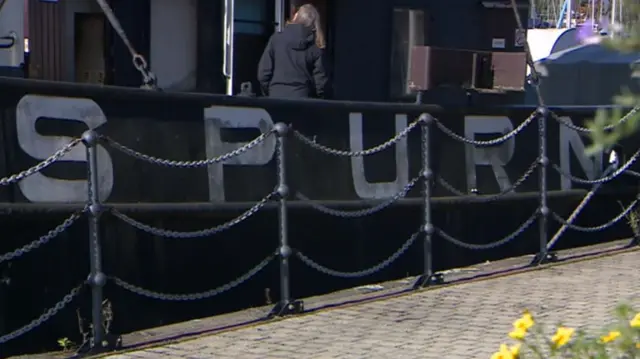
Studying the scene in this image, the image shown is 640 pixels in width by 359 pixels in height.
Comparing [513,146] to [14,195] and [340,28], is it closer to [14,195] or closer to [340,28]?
[340,28]

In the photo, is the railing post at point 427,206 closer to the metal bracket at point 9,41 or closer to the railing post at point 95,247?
the railing post at point 95,247

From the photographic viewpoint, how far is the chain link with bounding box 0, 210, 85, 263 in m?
5.65

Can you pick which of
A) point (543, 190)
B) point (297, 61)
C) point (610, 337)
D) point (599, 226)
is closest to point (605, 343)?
point (610, 337)

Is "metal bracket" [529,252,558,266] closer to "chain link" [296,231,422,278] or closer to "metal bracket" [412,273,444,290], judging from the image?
"metal bracket" [412,273,444,290]

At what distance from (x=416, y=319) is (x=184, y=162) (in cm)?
183

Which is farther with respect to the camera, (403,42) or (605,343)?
(403,42)

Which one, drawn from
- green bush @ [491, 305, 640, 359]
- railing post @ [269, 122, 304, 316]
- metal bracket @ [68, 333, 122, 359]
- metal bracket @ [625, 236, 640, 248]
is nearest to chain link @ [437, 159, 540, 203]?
metal bracket @ [625, 236, 640, 248]

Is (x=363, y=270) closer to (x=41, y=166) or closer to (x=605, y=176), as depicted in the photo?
(x=41, y=166)

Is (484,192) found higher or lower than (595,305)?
higher

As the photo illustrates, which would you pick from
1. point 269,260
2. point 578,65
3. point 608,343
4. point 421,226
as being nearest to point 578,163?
point 421,226

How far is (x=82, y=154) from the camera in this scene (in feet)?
20.5

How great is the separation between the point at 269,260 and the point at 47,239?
69.6 inches

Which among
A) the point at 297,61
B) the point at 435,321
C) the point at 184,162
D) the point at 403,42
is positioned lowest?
the point at 435,321

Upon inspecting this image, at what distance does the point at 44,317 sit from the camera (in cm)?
578
